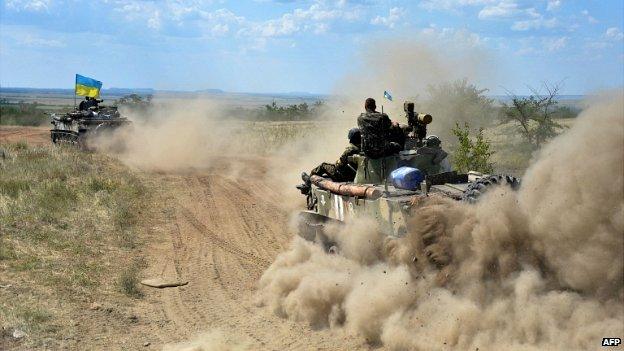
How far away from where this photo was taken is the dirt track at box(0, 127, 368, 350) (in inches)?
324

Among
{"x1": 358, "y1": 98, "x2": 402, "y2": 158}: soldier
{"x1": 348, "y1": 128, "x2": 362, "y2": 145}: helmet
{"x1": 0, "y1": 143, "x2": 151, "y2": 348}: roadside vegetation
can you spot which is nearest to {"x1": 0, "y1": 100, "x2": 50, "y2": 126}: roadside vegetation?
{"x1": 0, "y1": 143, "x2": 151, "y2": 348}: roadside vegetation

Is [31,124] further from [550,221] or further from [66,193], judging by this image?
[550,221]

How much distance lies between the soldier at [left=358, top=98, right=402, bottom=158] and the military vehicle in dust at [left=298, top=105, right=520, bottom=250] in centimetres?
11

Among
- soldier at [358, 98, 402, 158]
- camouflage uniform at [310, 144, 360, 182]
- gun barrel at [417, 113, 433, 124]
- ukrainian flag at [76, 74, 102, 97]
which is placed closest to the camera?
soldier at [358, 98, 402, 158]

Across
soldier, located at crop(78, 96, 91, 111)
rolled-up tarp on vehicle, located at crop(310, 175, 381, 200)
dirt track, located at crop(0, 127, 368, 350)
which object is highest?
soldier, located at crop(78, 96, 91, 111)

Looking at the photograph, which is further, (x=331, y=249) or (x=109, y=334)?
(x=331, y=249)

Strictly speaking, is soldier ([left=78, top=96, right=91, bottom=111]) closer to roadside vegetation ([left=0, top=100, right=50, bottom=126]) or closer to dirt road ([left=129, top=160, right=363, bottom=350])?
dirt road ([left=129, top=160, right=363, bottom=350])

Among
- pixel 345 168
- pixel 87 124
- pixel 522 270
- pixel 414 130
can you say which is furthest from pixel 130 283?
pixel 87 124

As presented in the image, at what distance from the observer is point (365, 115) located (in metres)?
10.2

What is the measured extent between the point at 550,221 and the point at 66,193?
1276cm

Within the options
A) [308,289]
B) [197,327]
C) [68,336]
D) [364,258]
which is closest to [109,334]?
[68,336]

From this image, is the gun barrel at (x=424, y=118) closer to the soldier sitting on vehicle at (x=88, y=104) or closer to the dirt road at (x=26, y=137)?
the soldier sitting on vehicle at (x=88, y=104)

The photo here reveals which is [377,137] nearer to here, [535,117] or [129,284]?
[129,284]

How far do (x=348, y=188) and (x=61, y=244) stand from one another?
5.48 meters
